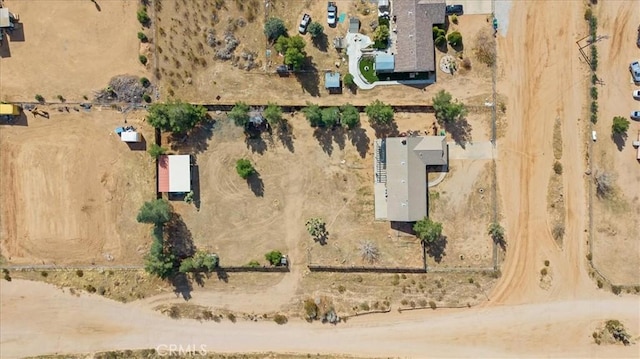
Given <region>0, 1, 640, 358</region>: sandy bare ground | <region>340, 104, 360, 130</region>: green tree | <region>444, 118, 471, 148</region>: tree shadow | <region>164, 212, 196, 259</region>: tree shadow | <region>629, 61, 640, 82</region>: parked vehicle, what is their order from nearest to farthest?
<region>340, 104, 360, 130</region>: green tree
<region>629, 61, 640, 82</region>: parked vehicle
<region>0, 1, 640, 358</region>: sandy bare ground
<region>444, 118, 471, 148</region>: tree shadow
<region>164, 212, 196, 259</region>: tree shadow

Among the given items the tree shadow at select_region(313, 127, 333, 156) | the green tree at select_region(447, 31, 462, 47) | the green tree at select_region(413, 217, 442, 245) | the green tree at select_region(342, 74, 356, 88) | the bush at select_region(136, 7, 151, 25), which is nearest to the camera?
the green tree at select_region(413, 217, 442, 245)

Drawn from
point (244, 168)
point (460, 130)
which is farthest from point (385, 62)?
point (244, 168)

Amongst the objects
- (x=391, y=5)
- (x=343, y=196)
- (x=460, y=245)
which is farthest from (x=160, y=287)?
(x=391, y=5)

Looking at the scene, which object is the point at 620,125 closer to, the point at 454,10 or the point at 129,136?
the point at 454,10

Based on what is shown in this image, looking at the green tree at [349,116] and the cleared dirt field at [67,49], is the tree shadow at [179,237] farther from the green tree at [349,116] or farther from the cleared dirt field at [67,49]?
the green tree at [349,116]

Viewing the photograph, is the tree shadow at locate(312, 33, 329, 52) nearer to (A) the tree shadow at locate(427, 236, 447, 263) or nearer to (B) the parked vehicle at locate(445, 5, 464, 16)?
(B) the parked vehicle at locate(445, 5, 464, 16)

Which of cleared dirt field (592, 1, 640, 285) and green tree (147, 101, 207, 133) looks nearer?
green tree (147, 101, 207, 133)

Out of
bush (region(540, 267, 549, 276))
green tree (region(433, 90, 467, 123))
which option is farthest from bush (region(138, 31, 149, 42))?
bush (region(540, 267, 549, 276))

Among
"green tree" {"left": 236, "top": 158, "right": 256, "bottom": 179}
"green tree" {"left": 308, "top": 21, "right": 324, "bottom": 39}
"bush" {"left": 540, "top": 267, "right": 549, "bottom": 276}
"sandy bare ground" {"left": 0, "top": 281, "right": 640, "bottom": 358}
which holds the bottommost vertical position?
"sandy bare ground" {"left": 0, "top": 281, "right": 640, "bottom": 358}
